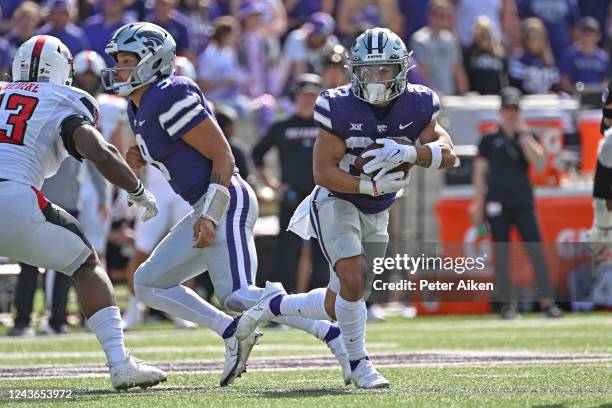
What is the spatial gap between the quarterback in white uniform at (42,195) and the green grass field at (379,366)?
274mm

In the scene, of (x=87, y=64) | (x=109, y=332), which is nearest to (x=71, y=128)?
(x=109, y=332)

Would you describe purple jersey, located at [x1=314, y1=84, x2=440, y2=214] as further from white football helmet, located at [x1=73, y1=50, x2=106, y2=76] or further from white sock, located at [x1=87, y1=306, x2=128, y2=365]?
white football helmet, located at [x1=73, y1=50, x2=106, y2=76]

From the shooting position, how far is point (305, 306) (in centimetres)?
679

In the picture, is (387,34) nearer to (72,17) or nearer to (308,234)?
(308,234)

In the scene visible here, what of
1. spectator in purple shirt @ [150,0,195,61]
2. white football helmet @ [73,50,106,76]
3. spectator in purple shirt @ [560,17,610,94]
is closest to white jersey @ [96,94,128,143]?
white football helmet @ [73,50,106,76]

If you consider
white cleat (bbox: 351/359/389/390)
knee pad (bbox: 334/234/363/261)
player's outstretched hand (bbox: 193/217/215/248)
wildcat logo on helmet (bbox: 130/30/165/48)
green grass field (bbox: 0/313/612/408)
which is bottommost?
green grass field (bbox: 0/313/612/408)

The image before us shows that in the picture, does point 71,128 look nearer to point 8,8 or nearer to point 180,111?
point 180,111

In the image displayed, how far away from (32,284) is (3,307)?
134 centimetres

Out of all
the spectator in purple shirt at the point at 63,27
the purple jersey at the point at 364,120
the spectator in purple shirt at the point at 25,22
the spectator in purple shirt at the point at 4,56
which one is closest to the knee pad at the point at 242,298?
the purple jersey at the point at 364,120

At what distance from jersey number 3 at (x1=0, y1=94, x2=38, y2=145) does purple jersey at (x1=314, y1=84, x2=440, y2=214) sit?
1325 mm

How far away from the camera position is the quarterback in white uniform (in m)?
6.30

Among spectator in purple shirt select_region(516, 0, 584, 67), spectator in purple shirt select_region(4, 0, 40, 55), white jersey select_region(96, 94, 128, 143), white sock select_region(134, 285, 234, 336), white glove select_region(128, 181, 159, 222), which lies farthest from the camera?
spectator in purple shirt select_region(516, 0, 584, 67)

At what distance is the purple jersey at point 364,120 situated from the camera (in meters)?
6.68

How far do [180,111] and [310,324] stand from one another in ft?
4.00
